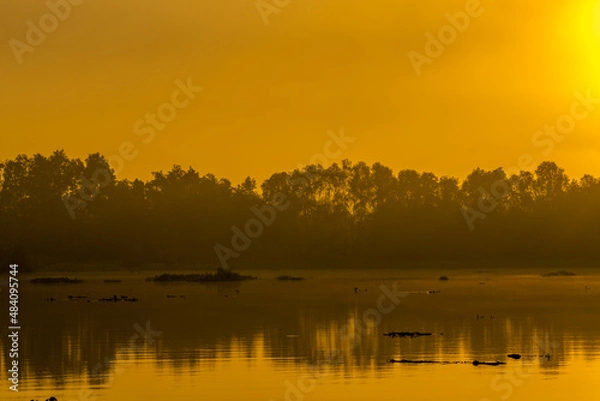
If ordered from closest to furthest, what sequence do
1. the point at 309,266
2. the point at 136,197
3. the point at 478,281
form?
the point at 478,281, the point at 309,266, the point at 136,197

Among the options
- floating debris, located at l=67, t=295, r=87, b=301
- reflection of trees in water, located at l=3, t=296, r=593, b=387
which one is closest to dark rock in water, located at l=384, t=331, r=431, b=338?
reflection of trees in water, located at l=3, t=296, r=593, b=387

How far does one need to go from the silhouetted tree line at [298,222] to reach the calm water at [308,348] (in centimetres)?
8899

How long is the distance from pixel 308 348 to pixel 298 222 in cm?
13678

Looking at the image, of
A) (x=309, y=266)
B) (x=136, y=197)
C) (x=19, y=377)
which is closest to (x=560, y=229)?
(x=309, y=266)

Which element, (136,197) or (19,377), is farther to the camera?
(136,197)

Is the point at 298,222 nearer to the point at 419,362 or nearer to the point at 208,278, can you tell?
the point at 208,278

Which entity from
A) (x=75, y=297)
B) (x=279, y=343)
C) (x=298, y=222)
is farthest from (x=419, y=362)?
(x=298, y=222)

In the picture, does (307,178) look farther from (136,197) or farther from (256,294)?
(256,294)

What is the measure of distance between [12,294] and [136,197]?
9503cm

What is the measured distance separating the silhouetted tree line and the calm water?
89.0m

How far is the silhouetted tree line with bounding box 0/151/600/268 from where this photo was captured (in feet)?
571

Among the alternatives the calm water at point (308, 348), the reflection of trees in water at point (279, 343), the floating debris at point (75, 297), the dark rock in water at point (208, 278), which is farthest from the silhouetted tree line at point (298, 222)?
the reflection of trees in water at point (279, 343)

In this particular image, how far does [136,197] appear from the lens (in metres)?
194

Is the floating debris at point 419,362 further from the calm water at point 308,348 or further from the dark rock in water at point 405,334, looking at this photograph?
the dark rock in water at point 405,334
